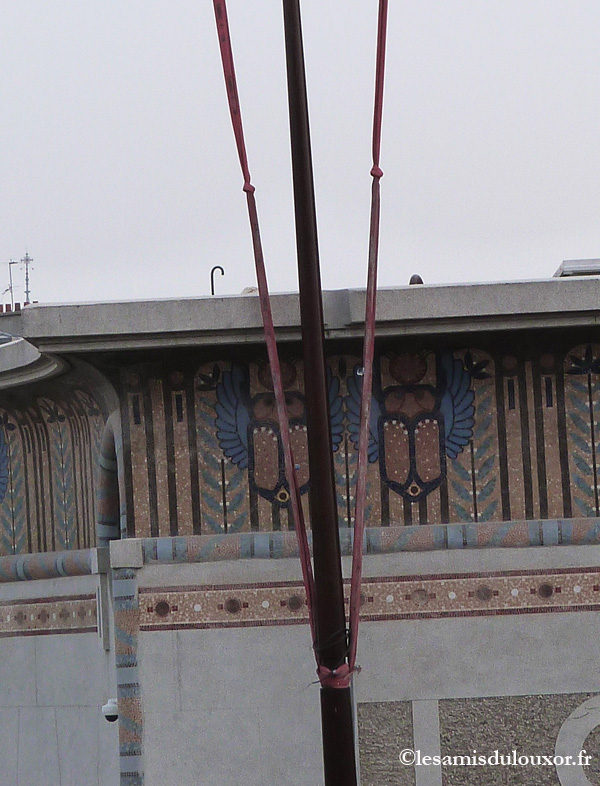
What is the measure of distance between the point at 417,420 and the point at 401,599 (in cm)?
94

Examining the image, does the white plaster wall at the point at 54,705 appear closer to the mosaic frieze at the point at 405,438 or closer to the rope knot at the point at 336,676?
the mosaic frieze at the point at 405,438

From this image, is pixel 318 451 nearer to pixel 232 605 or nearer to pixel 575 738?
pixel 232 605

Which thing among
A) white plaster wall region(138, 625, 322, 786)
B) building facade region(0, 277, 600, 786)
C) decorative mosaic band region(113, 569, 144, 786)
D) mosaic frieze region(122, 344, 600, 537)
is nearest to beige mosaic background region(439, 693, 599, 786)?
building facade region(0, 277, 600, 786)

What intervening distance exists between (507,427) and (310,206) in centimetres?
A: 208

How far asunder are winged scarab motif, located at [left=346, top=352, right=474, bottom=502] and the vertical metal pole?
5.04ft

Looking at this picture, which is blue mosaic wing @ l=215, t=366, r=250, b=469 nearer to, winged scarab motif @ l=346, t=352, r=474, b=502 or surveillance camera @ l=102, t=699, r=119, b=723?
winged scarab motif @ l=346, t=352, r=474, b=502

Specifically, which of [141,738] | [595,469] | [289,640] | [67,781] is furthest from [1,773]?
[595,469]

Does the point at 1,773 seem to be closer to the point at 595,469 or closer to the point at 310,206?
the point at 595,469

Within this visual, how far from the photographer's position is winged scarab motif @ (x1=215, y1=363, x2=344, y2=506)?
23.3ft

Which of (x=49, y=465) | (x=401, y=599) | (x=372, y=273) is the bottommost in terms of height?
→ (x=401, y=599)

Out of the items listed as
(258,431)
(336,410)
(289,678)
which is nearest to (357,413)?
(336,410)

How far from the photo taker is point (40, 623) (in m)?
8.60

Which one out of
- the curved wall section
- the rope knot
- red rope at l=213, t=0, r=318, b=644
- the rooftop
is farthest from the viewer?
the curved wall section

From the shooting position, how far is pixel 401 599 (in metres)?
6.96
